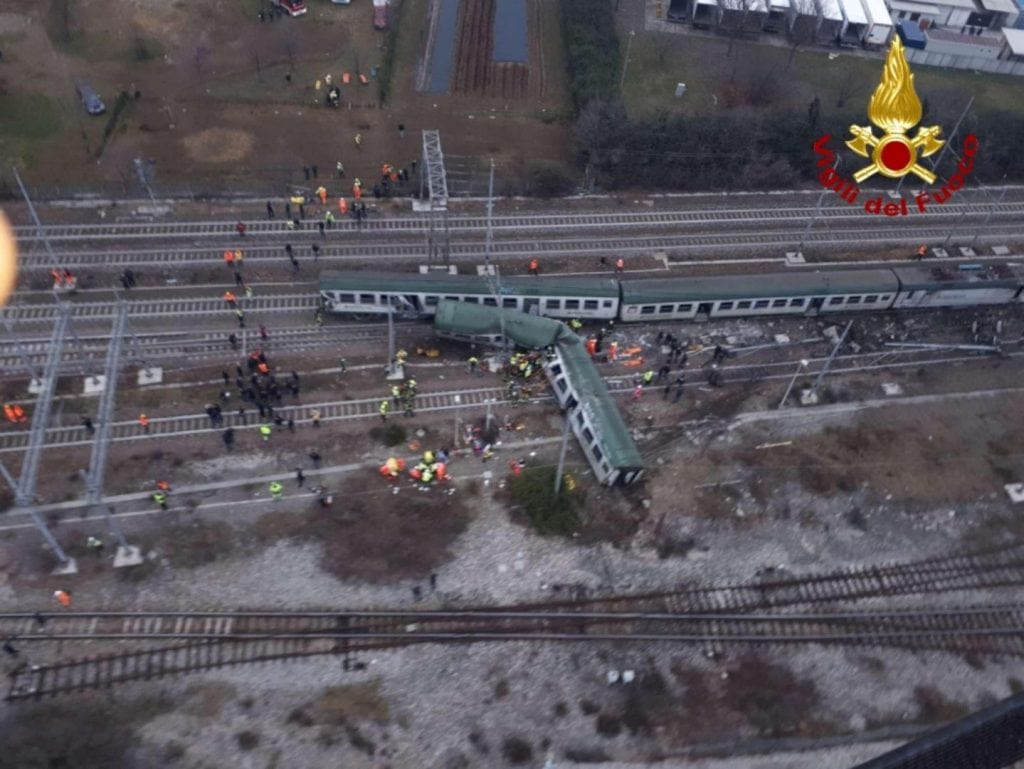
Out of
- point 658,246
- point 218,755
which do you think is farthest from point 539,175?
point 218,755

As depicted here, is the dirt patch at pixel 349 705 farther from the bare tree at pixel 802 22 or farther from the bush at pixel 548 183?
the bare tree at pixel 802 22

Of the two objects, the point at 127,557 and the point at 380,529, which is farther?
the point at 380,529

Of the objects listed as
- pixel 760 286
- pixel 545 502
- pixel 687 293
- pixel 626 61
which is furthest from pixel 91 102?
pixel 760 286

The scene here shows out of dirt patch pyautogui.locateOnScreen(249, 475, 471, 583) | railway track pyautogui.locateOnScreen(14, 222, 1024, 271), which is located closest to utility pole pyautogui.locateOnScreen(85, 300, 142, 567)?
dirt patch pyautogui.locateOnScreen(249, 475, 471, 583)

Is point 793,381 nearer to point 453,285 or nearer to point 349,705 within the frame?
point 453,285

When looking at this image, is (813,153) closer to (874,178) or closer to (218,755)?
(874,178)
